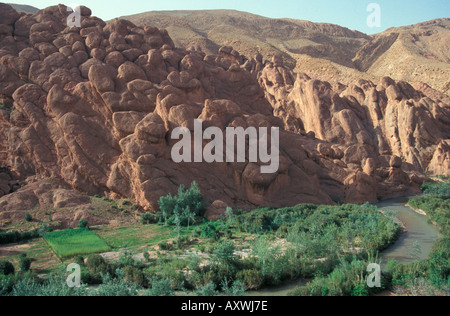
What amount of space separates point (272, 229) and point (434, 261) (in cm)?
1050

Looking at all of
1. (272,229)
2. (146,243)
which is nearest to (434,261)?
(272,229)

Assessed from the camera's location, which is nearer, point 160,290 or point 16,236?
point 160,290

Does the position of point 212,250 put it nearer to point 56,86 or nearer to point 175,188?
point 175,188

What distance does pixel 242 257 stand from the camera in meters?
20.3

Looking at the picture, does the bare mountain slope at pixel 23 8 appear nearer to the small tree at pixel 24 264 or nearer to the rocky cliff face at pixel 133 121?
the rocky cliff face at pixel 133 121

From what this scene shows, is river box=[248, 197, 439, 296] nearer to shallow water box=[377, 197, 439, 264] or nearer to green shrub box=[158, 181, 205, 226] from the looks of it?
shallow water box=[377, 197, 439, 264]

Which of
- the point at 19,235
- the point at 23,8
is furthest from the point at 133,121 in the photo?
the point at 23,8

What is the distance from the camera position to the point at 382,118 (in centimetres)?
5866

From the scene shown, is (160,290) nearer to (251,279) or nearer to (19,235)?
(251,279)

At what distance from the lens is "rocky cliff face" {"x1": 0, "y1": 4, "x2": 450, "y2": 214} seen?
98.8 ft

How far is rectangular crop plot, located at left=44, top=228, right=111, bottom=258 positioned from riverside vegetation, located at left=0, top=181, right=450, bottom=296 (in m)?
0.21

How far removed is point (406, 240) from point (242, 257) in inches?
463

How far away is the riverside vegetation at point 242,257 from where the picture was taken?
600 inches

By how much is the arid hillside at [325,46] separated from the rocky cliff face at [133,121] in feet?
141
